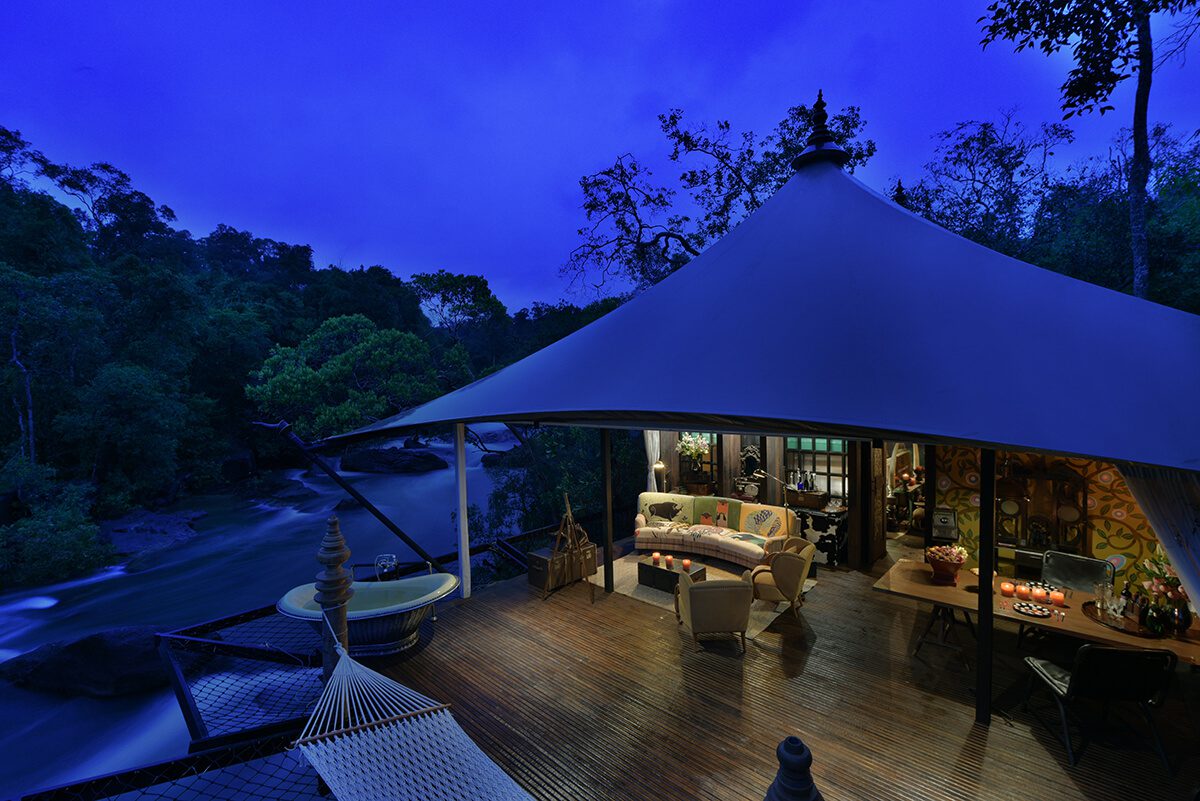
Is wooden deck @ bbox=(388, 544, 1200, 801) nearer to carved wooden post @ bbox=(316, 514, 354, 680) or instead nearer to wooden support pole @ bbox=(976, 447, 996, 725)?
wooden support pole @ bbox=(976, 447, 996, 725)

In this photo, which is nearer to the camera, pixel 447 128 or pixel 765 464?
pixel 765 464

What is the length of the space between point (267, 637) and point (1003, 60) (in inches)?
2122

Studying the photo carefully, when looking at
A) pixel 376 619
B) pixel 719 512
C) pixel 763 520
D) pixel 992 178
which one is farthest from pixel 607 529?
pixel 992 178

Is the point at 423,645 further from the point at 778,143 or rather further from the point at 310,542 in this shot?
the point at 778,143

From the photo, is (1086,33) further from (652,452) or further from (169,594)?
(169,594)

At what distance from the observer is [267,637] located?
6109mm

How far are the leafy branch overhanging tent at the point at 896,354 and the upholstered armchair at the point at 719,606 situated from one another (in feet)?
6.30

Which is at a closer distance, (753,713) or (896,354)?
(896,354)

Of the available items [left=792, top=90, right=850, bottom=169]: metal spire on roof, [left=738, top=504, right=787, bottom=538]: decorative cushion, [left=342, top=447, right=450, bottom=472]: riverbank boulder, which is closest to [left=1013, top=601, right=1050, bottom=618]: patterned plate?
[left=738, top=504, right=787, bottom=538]: decorative cushion

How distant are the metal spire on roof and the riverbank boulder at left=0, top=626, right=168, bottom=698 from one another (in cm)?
938

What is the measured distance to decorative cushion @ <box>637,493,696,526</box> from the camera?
7.37m

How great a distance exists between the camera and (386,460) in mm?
18594

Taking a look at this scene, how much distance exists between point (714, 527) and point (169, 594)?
10.4m

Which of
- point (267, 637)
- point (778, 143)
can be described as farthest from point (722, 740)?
point (778, 143)
